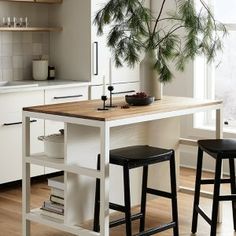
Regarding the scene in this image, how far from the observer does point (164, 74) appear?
4387 millimetres

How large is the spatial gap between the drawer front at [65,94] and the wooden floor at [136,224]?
78cm

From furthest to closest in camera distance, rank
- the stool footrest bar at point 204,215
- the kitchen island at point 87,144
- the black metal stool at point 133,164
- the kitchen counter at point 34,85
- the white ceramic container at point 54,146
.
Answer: the kitchen counter at point 34,85
the stool footrest bar at point 204,215
the white ceramic container at point 54,146
the black metal stool at point 133,164
the kitchen island at point 87,144

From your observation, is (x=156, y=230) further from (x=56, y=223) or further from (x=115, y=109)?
(x=115, y=109)

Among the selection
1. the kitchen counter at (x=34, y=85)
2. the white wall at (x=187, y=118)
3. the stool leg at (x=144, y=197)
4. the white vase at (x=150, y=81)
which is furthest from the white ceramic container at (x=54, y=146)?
the white wall at (x=187, y=118)

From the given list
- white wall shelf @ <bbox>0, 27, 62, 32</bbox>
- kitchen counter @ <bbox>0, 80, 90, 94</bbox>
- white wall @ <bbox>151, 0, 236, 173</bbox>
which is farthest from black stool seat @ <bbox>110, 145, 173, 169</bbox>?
white wall @ <bbox>151, 0, 236, 173</bbox>

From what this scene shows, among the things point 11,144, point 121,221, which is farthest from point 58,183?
point 11,144

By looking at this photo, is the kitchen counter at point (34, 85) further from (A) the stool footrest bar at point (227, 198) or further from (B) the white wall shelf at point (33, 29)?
(A) the stool footrest bar at point (227, 198)

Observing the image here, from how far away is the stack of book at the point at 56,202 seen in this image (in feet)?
13.4

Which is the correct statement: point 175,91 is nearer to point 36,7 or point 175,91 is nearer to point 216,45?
point 36,7

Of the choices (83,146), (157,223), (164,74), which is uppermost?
(164,74)

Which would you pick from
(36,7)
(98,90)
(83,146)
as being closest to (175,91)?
(98,90)

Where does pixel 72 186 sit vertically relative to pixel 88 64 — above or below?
below

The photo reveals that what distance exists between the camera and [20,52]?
623cm

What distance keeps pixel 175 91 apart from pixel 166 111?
2624mm
